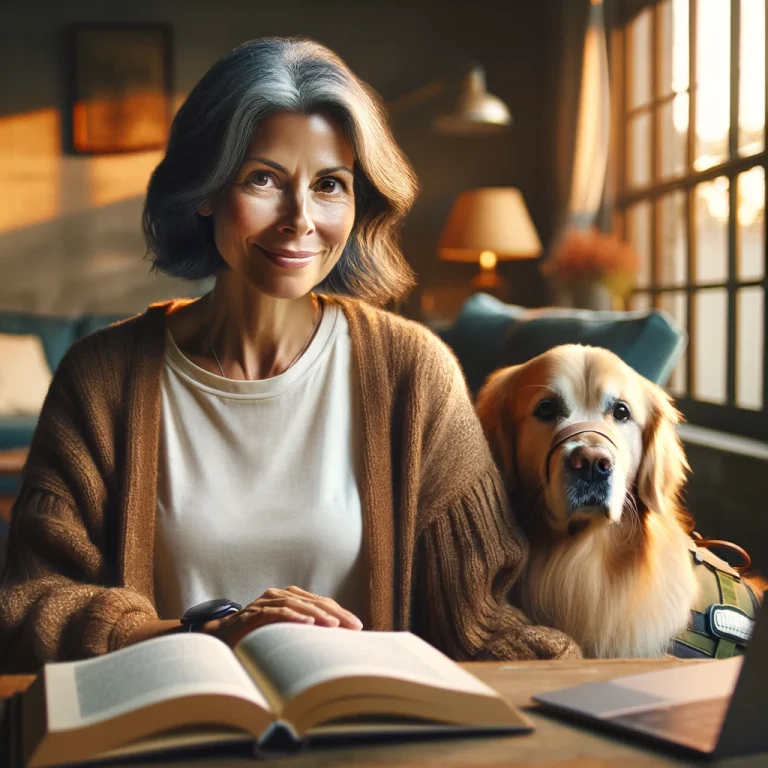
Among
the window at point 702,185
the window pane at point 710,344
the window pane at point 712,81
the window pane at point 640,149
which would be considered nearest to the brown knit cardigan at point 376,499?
the window at point 702,185

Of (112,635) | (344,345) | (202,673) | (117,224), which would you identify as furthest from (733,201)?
(117,224)

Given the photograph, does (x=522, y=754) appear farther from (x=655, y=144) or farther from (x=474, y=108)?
(x=474, y=108)

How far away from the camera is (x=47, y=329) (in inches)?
182

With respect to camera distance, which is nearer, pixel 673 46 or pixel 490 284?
pixel 673 46

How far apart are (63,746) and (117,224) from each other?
500 cm

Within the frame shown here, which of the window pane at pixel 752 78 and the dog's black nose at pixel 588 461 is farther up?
the window pane at pixel 752 78

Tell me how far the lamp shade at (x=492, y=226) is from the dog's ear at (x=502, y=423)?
3.19 meters

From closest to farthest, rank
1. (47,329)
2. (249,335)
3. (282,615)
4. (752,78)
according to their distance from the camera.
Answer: (282,615)
(249,335)
(752,78)
(47,329)

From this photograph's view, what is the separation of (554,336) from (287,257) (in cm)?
62

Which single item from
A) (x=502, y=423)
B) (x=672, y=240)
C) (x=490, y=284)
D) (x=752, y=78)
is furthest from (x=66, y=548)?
(x=490, y=284)

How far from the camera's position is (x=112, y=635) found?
982mm

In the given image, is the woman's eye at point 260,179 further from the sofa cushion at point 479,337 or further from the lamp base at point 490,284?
the lamp base at point 490,284

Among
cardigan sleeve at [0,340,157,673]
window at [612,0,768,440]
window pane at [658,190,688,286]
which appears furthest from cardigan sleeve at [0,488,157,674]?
window pane at [658,190,688,286]

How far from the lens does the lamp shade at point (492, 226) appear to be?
4.43 metres
